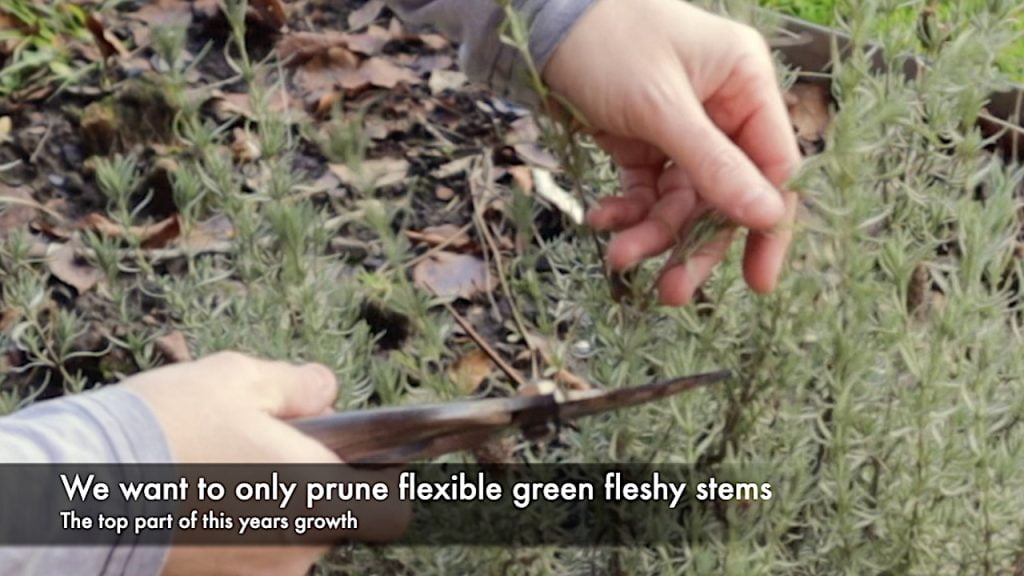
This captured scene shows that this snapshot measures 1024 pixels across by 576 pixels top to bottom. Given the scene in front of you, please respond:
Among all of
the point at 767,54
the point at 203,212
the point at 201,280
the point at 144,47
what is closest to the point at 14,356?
the point at 203,212

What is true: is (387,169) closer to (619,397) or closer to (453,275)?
(453,275)

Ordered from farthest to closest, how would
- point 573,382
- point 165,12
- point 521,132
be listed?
1. point 165,12
2. point 521,132
3. point 573,382

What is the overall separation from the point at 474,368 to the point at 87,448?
75 centimetres

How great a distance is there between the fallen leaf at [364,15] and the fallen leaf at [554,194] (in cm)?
72

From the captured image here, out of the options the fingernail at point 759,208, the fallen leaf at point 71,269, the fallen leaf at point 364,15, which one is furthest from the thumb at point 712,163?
the fallen leaf at point 364,15

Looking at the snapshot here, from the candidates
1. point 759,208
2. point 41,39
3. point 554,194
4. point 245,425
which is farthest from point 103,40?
point 759,208

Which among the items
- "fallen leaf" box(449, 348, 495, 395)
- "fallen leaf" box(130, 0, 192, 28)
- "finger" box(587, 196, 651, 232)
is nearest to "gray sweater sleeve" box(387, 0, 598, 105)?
"finger" box(587, 196, 651, 232)

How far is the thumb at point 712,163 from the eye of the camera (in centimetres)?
124

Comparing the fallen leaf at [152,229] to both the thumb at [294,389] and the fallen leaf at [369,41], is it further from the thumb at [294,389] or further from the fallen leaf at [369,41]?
the thumb at [294,389]

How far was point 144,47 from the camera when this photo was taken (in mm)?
2570

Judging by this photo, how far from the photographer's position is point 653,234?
1.40 m

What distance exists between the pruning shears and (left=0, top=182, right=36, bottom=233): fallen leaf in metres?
1.13

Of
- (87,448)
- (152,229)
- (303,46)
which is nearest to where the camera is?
(87,448)

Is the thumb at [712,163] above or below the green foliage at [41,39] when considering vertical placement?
above
